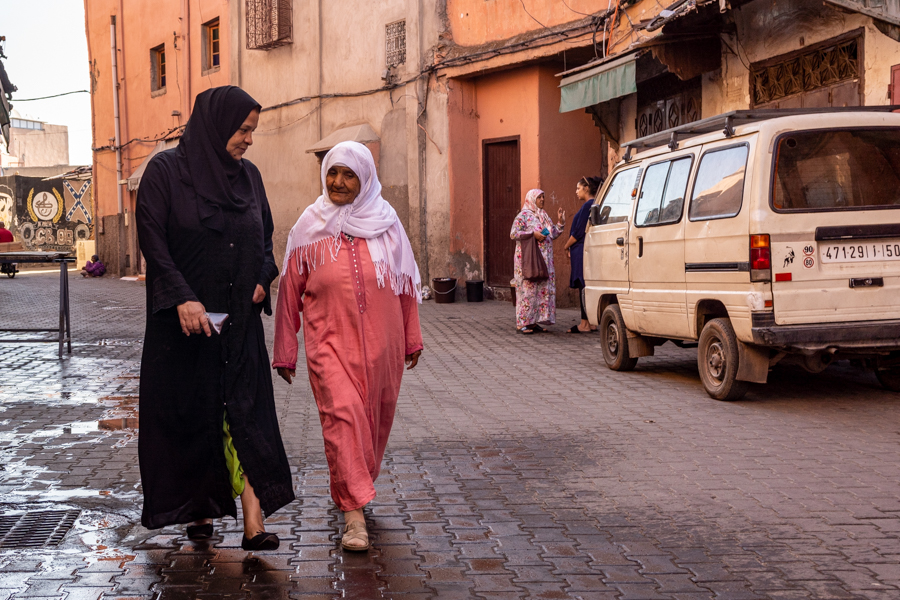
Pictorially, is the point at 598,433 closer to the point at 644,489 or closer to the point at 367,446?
the point at 644,489

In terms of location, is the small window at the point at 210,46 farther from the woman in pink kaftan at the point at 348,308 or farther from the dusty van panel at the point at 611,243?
the woman in pink kaftan at the point at 348,308

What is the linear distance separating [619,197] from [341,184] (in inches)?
217

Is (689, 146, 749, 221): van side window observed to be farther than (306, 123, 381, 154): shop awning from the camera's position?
No

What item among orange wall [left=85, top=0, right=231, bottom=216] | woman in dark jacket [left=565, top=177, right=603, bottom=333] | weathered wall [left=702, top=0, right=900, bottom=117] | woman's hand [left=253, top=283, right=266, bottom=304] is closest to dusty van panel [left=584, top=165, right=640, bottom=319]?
woman in dark jacket [left=565, top=177, right=603, bottom=333]

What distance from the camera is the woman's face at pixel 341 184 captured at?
14.9 feet

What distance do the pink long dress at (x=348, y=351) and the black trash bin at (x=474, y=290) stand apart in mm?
14277

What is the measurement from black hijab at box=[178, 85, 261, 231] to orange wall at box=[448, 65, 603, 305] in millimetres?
13464

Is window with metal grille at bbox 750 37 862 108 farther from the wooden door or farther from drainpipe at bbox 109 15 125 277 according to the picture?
drainpipe at bbox 109 15 125 277

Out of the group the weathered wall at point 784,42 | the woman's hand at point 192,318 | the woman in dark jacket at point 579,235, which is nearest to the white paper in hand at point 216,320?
the woman's hand at point 192,318

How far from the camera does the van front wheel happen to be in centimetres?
752

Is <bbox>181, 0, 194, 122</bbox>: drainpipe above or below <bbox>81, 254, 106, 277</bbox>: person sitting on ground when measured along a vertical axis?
above

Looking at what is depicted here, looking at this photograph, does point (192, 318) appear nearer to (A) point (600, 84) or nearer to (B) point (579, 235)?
(B) point (579, 235)

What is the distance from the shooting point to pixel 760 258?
23.3 ft

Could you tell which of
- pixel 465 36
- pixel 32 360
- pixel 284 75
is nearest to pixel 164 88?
pixel 284 75
